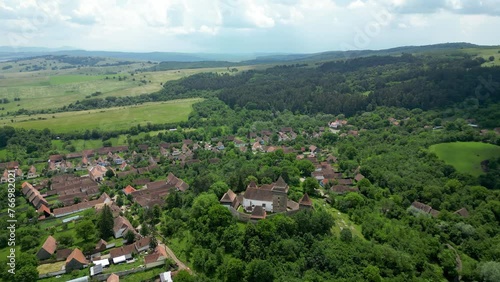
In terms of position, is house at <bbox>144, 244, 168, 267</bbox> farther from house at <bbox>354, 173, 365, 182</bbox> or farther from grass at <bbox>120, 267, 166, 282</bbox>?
house at <bbox>354, 173, 365, 182</bbox>

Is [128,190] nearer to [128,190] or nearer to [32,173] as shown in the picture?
[128,190]

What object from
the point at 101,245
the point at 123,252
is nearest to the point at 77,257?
the point at 101,245

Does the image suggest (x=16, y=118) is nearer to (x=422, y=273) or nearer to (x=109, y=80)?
(x=109, y=80)

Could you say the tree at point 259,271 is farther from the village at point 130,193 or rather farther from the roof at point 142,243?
the roof at point 142,243

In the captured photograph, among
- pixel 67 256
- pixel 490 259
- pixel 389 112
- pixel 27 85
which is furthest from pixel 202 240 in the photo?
pixel 27 85

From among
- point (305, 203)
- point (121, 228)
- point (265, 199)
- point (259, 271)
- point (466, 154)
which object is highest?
point (265, 199)

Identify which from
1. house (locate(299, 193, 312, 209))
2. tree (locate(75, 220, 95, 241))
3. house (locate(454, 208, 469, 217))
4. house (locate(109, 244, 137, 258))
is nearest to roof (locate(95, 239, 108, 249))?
tree (locate(75, 220, 95, 241))
